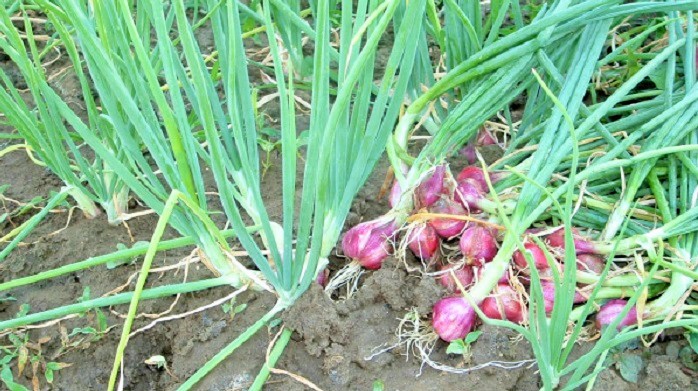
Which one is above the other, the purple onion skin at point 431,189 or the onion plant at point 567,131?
the onion plant at point 567,131

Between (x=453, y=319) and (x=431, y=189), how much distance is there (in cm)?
26

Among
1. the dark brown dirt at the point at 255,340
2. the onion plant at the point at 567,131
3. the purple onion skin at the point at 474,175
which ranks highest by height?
the onion plant at the point at 567,131

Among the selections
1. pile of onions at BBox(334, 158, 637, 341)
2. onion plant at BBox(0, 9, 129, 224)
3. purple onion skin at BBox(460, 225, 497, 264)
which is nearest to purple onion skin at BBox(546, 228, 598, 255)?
pile of onions at BBox(334, 158, 637, 341)

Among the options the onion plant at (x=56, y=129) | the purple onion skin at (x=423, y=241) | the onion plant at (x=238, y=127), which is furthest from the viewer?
the purple onion skin at (x=423, y=241)

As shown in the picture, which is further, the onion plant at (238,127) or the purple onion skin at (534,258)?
the purple onion skin at (534,258)

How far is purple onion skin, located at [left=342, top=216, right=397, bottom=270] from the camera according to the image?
1.41 metres

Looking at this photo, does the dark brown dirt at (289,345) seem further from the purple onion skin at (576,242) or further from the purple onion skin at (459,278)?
the purple onion skin at (576,242)

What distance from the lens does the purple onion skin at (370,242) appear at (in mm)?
1409

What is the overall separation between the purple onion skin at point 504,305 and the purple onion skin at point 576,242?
0.14m

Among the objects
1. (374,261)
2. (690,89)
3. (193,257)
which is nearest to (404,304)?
(374,261)

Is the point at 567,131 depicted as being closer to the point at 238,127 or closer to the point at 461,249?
the point at 461,249

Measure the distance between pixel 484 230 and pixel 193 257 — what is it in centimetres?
56

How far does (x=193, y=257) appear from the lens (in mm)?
1517

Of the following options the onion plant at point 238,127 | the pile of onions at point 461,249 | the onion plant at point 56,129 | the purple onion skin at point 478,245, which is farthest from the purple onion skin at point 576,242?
the onion plant at point 56,129
